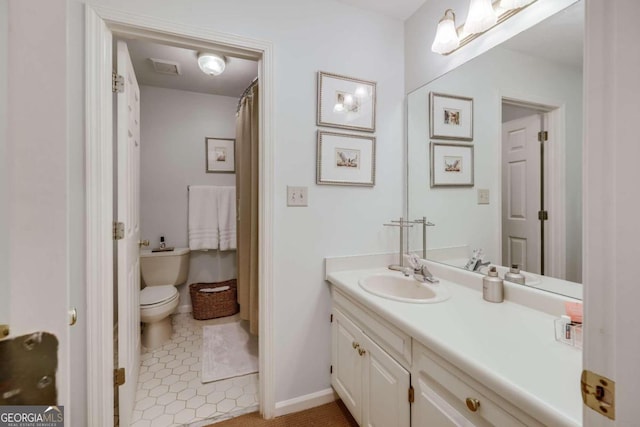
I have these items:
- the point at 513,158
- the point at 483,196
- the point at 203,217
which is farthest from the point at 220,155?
the point at 513,158

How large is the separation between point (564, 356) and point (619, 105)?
0.71 meters

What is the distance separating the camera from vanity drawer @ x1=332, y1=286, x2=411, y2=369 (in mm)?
949

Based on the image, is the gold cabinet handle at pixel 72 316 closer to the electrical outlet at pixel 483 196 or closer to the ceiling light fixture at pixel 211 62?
the electrical outlet at pixel 483 196

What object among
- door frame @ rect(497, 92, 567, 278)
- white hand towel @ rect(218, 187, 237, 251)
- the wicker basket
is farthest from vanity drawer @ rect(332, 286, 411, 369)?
white hand towel @ rect(218, 187, 237, 251)

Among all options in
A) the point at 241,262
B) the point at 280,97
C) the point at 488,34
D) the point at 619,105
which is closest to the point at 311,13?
the point at 280,97

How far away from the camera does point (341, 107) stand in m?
1.57

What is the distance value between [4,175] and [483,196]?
158 cm

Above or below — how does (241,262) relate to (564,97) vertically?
below

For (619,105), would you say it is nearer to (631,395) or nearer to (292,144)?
(631,395)

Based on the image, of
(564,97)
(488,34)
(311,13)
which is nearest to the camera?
(564,97)

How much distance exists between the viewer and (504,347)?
29.4 inches

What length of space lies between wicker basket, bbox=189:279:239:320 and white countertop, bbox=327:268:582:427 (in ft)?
6.18

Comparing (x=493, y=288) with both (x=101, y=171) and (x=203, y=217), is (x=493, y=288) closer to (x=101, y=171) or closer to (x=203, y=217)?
(x=101, y=171)

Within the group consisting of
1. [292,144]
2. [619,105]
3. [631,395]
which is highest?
[292,144]
